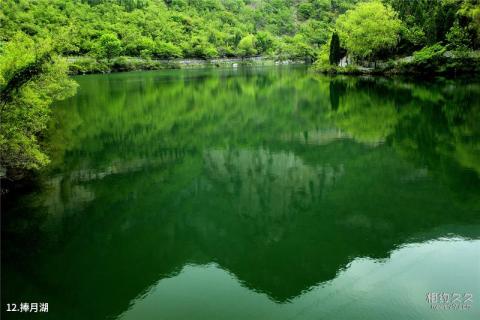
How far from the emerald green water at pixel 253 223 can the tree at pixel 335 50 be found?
48.7 metres

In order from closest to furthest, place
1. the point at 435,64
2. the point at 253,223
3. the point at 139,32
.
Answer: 1. the point at 253,223
2. the point at 435,64
3. the point at 139,32

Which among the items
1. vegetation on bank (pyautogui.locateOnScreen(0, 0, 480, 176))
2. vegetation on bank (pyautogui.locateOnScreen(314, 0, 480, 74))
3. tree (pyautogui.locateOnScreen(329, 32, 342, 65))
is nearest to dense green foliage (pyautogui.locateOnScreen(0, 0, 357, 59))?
vegetation on bank (pyautogui.locateOnScreen(0, 0, 480, 176))

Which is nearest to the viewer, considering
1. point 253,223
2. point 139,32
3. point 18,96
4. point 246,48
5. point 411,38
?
point 253,223

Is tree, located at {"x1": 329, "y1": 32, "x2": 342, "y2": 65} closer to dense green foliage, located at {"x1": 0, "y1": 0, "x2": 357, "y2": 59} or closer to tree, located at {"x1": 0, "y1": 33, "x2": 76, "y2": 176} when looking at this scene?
tree, located at {"x1": 0, "y1": 33, "x2": 76, "y2": 176}

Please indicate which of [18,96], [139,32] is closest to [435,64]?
[18,96]

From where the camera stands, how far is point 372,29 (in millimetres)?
67750

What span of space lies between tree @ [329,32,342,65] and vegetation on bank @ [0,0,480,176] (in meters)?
0.19

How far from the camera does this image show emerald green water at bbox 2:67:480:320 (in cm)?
1143

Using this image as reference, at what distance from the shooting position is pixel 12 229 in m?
15.4

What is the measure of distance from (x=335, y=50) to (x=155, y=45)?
89.0 metres

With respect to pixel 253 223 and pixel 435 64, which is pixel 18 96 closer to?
pixel 253 223

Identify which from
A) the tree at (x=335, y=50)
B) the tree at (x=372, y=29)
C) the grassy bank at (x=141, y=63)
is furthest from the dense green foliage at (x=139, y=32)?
the tree at (x=372, y=29)

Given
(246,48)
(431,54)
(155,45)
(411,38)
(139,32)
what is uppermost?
(139,32)

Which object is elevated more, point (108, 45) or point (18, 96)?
point (108, 45)
